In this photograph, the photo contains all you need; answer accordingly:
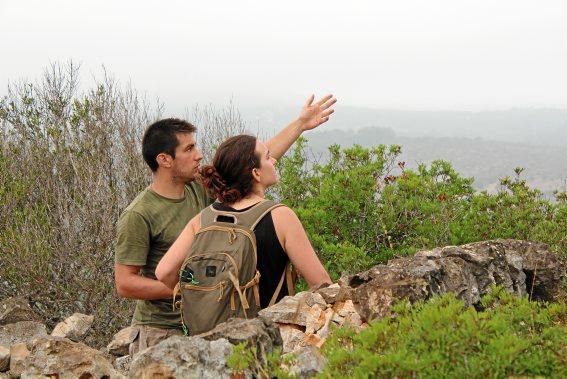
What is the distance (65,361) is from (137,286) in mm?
684

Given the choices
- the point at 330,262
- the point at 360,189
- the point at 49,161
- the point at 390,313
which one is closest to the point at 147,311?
the point at 390,313

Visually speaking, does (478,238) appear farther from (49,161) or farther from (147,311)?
(49,161)

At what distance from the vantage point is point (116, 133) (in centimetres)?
1474

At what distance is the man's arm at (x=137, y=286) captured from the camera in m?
4.24

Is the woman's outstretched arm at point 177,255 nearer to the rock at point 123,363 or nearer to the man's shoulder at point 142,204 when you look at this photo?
the man's shoulder at point 142,204

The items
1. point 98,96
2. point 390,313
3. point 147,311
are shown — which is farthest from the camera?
point 98,96

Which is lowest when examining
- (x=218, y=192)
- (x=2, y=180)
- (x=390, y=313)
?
(x=2, y=180)

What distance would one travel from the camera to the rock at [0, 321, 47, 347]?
7.91 m

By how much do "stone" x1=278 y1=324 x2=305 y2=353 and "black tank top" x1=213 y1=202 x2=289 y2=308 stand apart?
17 cm

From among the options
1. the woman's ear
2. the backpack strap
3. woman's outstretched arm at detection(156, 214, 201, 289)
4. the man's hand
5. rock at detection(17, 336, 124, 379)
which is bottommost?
rock at detection(17, 336, 124, 379)

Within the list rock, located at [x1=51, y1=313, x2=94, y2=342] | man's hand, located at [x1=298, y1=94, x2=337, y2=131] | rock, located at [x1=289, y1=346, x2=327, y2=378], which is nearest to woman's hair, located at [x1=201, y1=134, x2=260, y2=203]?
rock, located at [x1=289, y1=346, x2=327, y2=378]

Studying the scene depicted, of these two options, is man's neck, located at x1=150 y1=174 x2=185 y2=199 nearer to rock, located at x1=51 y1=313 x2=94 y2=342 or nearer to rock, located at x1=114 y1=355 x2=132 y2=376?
rock, located at x1=114 y1=355 x2=132 y2=376

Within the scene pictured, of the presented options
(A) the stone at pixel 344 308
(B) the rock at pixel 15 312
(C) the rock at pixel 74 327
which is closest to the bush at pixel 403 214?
(A) the stone at pixel 344 308

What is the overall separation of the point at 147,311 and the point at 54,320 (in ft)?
20.7
